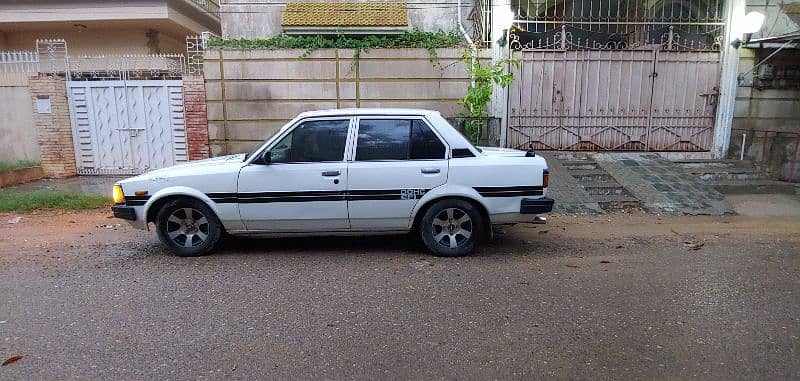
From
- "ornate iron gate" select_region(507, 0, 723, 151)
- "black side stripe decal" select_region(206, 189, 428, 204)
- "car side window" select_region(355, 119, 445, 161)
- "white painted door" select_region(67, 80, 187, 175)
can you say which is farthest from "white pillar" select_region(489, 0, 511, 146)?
"white painted door" select_region(67, 80, 187, 175)

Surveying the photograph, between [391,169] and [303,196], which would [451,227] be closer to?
[391,169]

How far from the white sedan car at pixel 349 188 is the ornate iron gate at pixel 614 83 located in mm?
5248

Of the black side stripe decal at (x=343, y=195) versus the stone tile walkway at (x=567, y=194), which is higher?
the black side stripe decal at (x=343, y=195)

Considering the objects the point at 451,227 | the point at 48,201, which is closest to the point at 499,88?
the point at 451,227

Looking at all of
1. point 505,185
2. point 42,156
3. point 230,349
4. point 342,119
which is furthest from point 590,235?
point 42,156

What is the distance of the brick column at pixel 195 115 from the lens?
33.0 ft

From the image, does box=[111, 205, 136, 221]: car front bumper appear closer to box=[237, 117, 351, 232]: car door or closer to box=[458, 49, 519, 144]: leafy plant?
box=[237, 117, 351, 232]: car door

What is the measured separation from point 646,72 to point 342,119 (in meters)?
7.45

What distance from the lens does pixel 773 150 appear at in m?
9.55

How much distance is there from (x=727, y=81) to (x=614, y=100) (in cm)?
219

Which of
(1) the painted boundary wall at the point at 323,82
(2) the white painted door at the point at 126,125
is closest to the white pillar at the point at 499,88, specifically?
(1) the painted boundary wall at the point at 323,82

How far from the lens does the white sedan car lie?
5.21 meters

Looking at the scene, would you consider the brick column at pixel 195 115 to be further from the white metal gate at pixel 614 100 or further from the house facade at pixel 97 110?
the white metal gate at pixel 614 100

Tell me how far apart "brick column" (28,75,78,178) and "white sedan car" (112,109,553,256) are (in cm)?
627
